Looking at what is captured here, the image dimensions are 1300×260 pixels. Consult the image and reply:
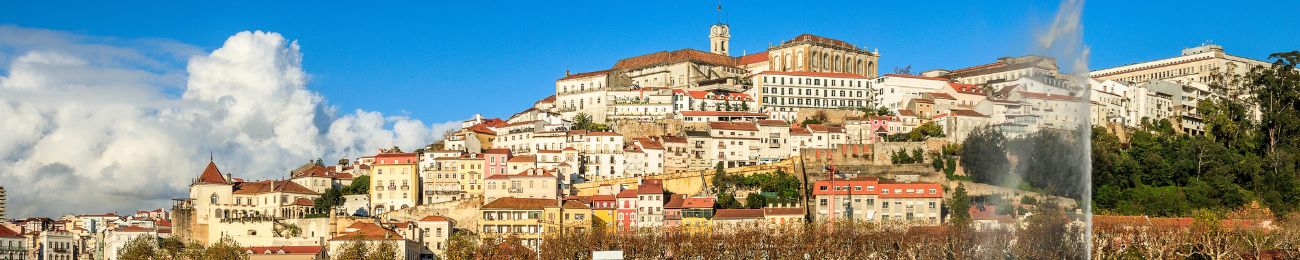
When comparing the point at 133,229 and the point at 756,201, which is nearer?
the point at 756,201

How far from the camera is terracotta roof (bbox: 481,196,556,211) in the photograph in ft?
285

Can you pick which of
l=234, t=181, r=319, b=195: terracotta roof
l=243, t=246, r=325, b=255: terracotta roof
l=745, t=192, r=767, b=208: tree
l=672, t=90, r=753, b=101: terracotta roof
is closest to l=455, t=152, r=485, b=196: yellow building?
l=234, t=181, r=319, b=195: terracotta roof

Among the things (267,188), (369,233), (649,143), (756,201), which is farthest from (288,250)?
(649,143)

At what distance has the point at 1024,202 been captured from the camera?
51594 millimetres

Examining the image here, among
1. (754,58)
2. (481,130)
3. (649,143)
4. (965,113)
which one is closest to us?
(649,143)

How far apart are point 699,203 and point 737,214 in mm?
2529

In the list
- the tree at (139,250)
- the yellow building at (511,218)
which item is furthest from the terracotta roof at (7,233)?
the yellow building at (511,218)

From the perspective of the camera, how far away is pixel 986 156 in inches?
3214

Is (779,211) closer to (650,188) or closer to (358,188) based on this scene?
(650,188)

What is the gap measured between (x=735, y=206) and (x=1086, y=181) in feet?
141

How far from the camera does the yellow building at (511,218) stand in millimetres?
85562

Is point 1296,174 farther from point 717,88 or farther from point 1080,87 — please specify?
point 1080,87

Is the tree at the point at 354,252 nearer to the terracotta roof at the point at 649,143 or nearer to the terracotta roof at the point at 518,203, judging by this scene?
the terracotta roof at the point at 518,203

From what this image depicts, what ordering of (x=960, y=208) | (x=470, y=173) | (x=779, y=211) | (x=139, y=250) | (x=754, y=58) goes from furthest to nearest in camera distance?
(x=754, y=58), (x=470, y=173), (x=779, y=211), (x=139, y=250), (x=960, y=208)
